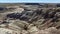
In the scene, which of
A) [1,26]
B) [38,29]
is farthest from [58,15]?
[1,26]

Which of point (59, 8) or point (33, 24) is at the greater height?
point (59, 8)

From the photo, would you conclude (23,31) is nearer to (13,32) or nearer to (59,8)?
(13,32)

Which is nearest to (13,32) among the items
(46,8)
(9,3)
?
(9,3)

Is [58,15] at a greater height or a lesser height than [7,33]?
greater

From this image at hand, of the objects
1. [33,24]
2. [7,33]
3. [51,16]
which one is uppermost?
[51,16]

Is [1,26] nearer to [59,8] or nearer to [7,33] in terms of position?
[7,33]

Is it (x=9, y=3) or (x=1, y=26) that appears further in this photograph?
(x=9, y=3)

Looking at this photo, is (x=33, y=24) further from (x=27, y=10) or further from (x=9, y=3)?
(x=9, y=3)

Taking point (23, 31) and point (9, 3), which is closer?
point (23, 31)

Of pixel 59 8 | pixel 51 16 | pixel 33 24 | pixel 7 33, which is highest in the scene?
pixel 59 8
